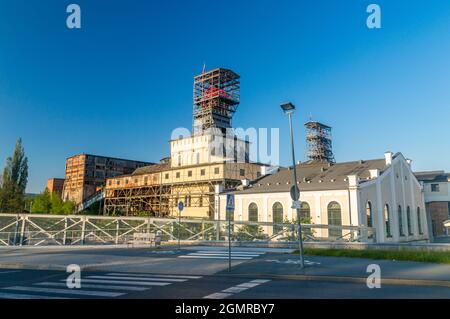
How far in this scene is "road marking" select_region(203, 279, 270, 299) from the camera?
7.92 metres

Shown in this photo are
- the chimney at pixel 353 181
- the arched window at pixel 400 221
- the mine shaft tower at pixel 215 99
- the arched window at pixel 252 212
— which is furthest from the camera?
the mine shaft tower at pixel 215 99

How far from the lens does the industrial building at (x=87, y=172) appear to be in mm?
82062

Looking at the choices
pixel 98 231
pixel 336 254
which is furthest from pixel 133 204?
pixel 336 254

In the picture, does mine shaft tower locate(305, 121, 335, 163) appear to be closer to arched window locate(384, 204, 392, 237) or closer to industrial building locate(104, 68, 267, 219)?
industrial building locate(104, 68, 267, 219)

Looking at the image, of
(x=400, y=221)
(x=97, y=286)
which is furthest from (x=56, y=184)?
(x=97, y=286)

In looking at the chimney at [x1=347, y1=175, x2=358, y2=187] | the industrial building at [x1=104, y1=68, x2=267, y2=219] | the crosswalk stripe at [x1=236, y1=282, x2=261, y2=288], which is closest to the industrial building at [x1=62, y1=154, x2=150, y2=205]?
the industrial building at [x1=104, y1=68, x2=267, y2=219]

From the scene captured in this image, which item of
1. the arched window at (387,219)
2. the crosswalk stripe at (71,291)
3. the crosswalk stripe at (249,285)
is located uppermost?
the arched window at (387,219)

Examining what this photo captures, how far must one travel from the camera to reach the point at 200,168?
186ft

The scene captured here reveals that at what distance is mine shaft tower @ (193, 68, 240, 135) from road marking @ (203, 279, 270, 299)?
5155cm

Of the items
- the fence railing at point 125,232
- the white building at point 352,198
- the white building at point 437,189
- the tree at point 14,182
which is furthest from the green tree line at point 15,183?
the white building at point 437,189

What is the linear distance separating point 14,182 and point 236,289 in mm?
55013

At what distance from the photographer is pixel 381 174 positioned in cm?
3541

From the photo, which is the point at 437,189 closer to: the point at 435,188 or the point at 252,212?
the point at 435,188

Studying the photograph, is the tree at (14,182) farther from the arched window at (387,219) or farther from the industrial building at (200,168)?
the arched window at (387,219)
